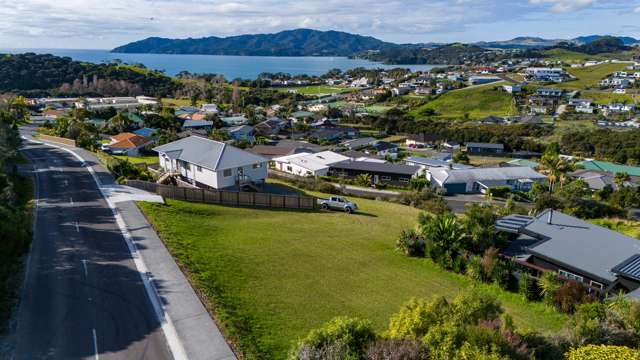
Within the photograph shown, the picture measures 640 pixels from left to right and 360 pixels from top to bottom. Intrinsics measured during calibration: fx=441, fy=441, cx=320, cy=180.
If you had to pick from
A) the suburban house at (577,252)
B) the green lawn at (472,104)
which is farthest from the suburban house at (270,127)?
the suburban house at (577,252)

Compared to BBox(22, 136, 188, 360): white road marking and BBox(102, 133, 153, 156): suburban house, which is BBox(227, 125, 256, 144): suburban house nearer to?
BBox(102, 133, 153, 156): suburban house

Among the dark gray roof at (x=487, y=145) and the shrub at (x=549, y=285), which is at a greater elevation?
the shrub at (x=549, y=285)

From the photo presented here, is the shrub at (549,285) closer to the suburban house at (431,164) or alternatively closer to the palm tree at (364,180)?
the palm tree at (364,180)

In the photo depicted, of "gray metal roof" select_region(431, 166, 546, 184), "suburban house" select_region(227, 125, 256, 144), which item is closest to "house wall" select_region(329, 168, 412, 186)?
"gray metal roof" select_region(431, 166, 546, 184)

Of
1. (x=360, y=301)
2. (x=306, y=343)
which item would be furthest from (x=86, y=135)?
(x=306, y=343)

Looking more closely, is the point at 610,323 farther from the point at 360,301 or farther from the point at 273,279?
the point at 273,279

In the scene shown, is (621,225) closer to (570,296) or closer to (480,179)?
(480,179)

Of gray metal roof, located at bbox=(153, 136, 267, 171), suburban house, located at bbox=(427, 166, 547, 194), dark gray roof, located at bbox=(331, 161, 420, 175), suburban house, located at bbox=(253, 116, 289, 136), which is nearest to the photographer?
gray metal roof, located at bbox=(153, 136, 267, 171)
